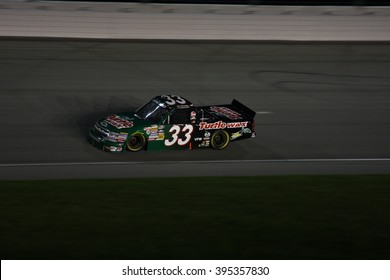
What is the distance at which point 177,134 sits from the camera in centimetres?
1441

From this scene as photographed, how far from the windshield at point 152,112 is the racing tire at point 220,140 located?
128 centimetres

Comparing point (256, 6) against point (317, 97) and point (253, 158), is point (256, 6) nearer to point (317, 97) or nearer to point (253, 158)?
point (317, 97)

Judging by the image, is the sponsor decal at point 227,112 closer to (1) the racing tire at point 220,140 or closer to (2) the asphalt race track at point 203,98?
(1) the racing tire at point 220,140

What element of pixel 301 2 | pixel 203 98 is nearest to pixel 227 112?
pixel 203 98

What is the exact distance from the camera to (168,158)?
1423 cm

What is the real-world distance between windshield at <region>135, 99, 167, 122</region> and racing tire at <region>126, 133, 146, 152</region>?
49 centimetres

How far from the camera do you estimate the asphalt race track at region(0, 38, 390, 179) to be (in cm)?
1398

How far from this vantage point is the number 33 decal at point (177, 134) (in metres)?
14.4

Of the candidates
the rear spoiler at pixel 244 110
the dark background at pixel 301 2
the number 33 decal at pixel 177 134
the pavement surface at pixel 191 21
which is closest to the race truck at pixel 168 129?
the number 33 decal at pixel 177 134

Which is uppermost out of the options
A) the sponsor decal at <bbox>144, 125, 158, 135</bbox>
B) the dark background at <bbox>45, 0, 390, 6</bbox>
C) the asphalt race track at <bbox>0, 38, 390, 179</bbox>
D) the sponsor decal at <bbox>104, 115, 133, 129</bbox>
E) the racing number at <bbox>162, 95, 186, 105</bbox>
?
the dark background at <bbox>45, 0, 390, 6</bbox>

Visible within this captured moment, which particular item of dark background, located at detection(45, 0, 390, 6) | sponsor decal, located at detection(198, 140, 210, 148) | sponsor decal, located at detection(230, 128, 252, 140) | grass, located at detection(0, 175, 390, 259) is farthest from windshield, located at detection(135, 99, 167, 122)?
dark background, located at detection(45, 0, 390, 6)

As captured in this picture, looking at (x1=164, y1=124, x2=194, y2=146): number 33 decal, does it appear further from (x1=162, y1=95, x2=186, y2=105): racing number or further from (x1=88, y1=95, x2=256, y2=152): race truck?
(x1=162, y1=95, x2=186, y2=105): racing number
